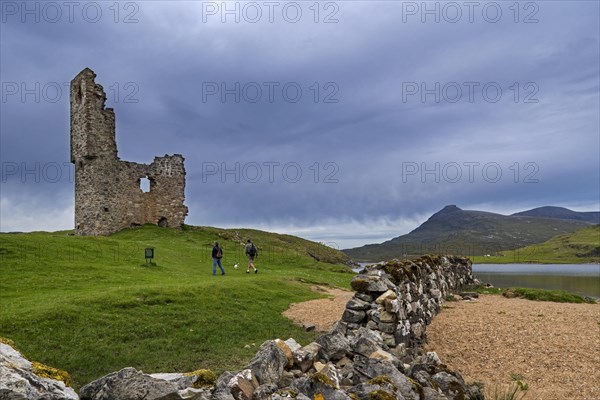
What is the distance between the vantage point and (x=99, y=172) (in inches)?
1789

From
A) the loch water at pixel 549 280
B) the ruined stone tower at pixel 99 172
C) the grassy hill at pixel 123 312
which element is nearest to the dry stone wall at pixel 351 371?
the grassy hill at pixel 123 312

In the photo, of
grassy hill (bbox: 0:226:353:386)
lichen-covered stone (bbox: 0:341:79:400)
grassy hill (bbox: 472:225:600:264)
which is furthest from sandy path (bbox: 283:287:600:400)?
grassy hill (bbox: 472:225:600:264)

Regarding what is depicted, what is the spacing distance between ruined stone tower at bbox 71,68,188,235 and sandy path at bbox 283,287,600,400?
32625mm

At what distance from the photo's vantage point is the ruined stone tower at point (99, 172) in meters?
45.2

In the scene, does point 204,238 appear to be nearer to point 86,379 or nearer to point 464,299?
point 464,299

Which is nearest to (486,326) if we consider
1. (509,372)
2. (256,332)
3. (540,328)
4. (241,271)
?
(540,328)

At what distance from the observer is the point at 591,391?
1014 centimetres

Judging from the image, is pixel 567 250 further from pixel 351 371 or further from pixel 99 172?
pixel 351 371

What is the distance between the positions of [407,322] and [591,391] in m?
4.58

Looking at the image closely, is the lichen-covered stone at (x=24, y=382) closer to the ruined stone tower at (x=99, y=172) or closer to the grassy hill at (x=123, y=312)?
the grassy hill at (x=123, y=312)

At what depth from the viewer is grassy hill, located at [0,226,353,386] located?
1152 centimetres

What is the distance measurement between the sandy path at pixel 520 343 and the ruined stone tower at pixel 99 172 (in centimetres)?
3263

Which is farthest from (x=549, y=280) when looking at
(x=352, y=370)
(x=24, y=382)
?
(x=24, y=382)

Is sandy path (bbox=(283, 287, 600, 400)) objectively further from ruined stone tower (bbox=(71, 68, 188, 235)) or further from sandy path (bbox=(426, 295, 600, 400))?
ruined stone tower (bbox=(71, 68, 188, 235))
